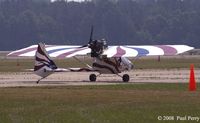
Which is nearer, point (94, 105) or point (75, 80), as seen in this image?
point (94, 105)

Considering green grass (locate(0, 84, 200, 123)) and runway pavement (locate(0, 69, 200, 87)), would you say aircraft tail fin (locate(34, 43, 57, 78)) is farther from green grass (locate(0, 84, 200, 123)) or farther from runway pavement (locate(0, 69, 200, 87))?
green grass (locate(0, 84, 200, 123))

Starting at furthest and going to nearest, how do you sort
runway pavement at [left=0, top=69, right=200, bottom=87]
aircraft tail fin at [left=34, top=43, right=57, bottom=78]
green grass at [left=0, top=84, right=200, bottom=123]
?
aircraft tail fin at [left=34, top=43, right=57, bottom=78] < runway pavement at [left=0, top=69, right=200, bottom=87] < green grass at [left=0, top=84, right=200, bottom=123]

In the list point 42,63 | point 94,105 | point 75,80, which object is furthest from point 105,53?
point 94,105

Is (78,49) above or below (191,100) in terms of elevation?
above

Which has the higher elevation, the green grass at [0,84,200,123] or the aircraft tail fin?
the aircraft tail fin

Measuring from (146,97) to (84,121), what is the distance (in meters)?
8.82

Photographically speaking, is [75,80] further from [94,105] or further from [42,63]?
[94,105]

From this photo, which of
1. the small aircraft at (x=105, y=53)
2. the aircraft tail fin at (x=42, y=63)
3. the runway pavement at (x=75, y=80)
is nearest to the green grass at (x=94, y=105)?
the runway pavement at (x=75, y=80)

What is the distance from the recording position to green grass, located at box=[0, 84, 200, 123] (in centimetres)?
2325

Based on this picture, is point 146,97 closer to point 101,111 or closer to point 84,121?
point 101,111

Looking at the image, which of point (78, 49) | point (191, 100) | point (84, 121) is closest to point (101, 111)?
point (84, 121)

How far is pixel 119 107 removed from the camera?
2659 cm

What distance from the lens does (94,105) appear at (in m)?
27.4

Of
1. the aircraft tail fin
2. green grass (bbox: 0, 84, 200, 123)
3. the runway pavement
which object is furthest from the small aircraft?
green grass (bbox: 0, 84, 200, 123)
